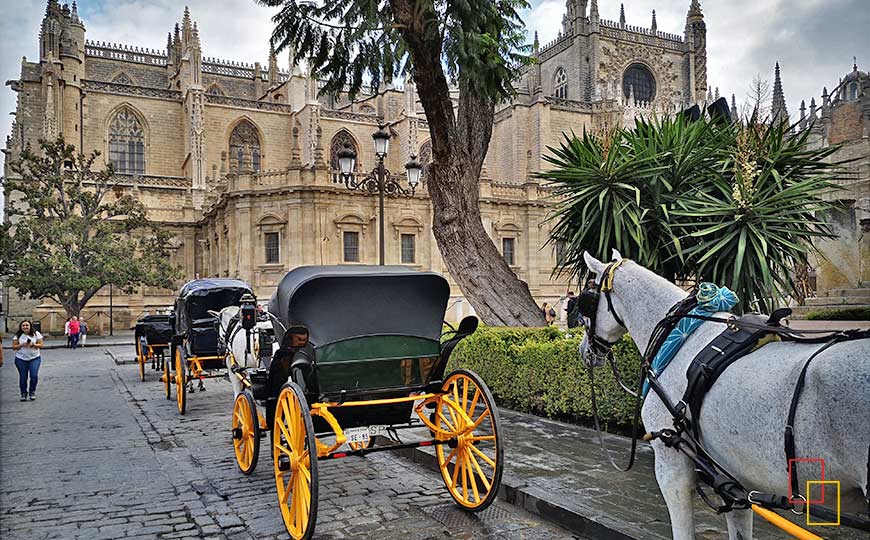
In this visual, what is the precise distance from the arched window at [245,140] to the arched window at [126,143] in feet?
Answer: 19.4

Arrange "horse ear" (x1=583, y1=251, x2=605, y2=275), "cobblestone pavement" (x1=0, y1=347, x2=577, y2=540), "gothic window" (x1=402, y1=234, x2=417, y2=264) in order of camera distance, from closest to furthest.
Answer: "horse ear" (x1=583, y1=251, x2=605, y2=275) → "cobblestone pavement" (x1=0, y1=347, x2=577, y2=540) → "gothic window" (x1=402, y1=234, x2=417, y2=264)

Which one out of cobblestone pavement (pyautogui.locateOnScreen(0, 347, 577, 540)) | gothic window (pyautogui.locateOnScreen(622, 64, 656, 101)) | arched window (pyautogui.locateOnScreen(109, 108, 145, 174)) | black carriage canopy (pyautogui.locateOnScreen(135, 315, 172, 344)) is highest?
gothic window (pyautogui.locateOnScreen(622, 64, 656, 101))

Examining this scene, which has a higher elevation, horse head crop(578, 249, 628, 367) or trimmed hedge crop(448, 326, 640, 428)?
horse head crop(578, 249, 628, 367)

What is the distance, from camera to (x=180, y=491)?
20.2 feet

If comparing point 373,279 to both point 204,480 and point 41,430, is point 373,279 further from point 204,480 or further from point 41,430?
point 41,430

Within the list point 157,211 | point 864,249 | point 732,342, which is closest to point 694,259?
point 732,342

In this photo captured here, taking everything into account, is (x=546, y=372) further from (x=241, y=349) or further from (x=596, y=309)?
(x=596, y=309)

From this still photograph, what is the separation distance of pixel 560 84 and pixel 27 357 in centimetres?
5798

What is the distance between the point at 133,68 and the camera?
50781 mm

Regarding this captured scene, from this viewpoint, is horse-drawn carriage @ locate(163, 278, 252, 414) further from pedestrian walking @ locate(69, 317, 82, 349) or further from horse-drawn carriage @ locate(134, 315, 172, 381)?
pedestrian walking @ locate(69, 317, 82, 349)

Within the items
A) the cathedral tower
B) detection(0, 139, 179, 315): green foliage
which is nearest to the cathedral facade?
detection(0, 139, 179, 315): green foliage

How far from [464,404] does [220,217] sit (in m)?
29.3

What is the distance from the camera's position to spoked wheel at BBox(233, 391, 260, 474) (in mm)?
6199

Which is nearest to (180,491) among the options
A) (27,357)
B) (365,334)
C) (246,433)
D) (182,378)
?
Result: (246,433)
